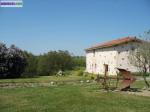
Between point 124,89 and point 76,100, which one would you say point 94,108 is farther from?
point 124,89

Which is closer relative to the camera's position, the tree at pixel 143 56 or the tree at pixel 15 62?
the tree at pixel 143 56

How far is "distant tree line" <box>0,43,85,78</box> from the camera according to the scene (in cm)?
3434

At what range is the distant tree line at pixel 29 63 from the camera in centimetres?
3434

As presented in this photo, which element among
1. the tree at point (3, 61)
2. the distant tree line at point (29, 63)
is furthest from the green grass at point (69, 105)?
the distant tree line at point (29, 63)

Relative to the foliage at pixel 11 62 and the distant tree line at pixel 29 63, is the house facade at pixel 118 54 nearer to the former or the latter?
the distant tree line at pixel 29 63

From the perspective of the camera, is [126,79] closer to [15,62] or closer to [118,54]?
[15,62]

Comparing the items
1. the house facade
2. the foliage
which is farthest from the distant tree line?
the house facade

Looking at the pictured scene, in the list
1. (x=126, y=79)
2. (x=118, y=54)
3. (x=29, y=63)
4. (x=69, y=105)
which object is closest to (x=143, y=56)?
(x=126, y=79)

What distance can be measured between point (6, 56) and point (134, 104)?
2396 centimetres

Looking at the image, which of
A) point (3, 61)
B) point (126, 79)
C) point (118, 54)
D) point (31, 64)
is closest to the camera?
point (126, 79)

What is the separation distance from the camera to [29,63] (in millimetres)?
42469

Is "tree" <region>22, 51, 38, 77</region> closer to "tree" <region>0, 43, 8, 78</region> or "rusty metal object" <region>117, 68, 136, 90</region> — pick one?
"tree" <region>0, 43, 8, 78</region>

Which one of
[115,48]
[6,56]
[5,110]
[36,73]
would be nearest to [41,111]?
[5,110]

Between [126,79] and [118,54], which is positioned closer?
[126,79]
